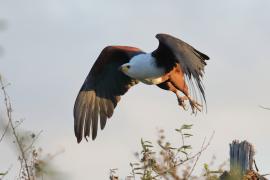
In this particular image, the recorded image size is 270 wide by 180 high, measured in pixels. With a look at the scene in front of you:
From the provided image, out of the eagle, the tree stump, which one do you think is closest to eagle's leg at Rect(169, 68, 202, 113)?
the eagle

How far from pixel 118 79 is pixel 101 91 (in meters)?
0.29

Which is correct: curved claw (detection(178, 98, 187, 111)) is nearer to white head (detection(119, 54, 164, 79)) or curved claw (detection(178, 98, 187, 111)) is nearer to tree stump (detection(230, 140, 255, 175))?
white head (detection(119, 54, 164, 79))

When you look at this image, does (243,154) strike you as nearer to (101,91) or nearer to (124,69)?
(124,69)

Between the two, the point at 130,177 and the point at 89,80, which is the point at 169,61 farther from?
the point at 130,177

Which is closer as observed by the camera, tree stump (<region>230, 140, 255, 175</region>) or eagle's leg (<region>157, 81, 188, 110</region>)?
tree stump (<region>230, 140, 255, 175</region>)

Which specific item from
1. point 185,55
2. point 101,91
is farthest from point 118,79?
point 185,55

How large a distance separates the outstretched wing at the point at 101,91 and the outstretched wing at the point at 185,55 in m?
1.25

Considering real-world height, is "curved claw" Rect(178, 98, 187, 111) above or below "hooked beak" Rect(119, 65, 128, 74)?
below

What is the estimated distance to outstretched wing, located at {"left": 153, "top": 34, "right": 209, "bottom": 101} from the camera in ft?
22.4

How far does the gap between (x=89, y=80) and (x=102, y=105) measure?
1.25ft

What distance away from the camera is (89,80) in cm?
948

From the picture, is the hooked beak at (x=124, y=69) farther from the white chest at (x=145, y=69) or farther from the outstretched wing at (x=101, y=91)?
the outstretched wing at (x=101, y=91)

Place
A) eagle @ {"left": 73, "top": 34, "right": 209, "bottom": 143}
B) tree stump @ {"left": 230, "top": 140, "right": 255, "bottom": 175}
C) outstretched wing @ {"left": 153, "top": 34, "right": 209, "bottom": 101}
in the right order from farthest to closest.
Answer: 1. eagle @ {"left": 73, "top": 34, "right": 209, "bottom": 143}
2. outstretched wing @ {"left": 153, "top": 34, "right": 209, "bottom": 101}
3. tree stump @ {"left": 230, "top": 140, "right": 255, "bottom": 175}

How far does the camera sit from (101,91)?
9516 mm
